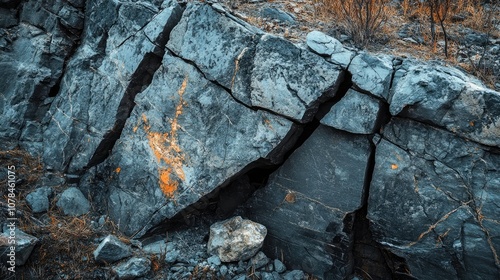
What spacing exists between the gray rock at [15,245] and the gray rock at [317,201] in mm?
1787

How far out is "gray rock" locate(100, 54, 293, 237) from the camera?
3.46 meters

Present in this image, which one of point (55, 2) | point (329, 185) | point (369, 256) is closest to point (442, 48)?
point (329, 185)

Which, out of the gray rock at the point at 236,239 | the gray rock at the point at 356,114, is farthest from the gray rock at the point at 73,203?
the gray rock at the point at 356,114

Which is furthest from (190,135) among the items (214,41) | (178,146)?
(214,41)

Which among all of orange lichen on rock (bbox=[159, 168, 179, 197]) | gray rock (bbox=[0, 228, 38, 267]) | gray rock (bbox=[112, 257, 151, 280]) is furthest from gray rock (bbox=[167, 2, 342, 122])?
gray rock (bbox=[0, 228, 38, 267])

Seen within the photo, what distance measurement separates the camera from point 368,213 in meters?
3.33

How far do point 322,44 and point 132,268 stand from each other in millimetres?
2271

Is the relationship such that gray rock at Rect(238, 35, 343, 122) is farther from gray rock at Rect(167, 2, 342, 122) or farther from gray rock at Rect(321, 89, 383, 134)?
gray rock at Rect(321, 89, 383, 134)

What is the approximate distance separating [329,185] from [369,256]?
27.3 inches

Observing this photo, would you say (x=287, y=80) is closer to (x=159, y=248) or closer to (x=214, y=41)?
(x=214, y=41)

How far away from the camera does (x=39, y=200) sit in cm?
385

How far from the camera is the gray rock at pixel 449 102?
2.92m

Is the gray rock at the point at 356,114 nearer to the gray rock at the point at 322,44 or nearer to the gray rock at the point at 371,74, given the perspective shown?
the gray rock at the point at 371,74

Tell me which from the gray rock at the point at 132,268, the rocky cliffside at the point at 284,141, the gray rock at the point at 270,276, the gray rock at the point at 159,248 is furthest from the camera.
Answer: the gray rock at the point at 159,248
